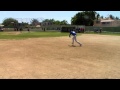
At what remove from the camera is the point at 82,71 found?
9.81 metres

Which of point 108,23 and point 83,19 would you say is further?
point 108,23

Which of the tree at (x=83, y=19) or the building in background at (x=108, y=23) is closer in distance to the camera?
the tree at (x=83, y=19)

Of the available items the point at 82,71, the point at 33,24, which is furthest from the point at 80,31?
the point at 82,71

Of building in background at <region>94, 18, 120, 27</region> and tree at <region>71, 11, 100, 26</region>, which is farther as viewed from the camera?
building in background at <region>94, 18, 120, 27</region>
